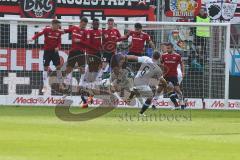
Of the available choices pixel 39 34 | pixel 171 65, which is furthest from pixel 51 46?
pixel 171 65

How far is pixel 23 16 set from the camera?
91.7ft

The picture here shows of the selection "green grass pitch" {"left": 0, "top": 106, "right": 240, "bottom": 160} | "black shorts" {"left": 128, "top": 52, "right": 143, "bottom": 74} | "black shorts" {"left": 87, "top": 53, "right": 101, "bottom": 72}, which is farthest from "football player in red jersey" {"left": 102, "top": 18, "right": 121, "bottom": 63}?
"green grass pitch" {"left": 0, "top": 106, "right": 240, "bottom": 160}

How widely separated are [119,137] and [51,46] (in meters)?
9.56

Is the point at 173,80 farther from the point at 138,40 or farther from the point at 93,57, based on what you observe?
the point at 93,57

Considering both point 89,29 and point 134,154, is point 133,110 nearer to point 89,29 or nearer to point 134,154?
point 89,29

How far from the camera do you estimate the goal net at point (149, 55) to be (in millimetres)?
24906

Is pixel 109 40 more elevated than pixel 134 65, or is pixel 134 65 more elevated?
pixel 109 40

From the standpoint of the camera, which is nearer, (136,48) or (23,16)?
(136,48)

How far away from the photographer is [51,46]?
80.1ft

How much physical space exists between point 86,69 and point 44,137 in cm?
965

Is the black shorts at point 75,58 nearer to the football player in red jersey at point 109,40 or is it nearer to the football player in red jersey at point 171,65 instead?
the football player in red jersey at point 109,40

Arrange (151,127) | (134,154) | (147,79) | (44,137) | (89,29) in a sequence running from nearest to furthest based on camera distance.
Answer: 1. (134,154)
2. (44,137)
3. (151,127)
4. (147,79)
5. (89,29)

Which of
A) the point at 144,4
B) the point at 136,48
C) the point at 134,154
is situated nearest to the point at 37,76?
the point at 136,48

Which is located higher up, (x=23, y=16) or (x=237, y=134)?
(x=23, y=16)
